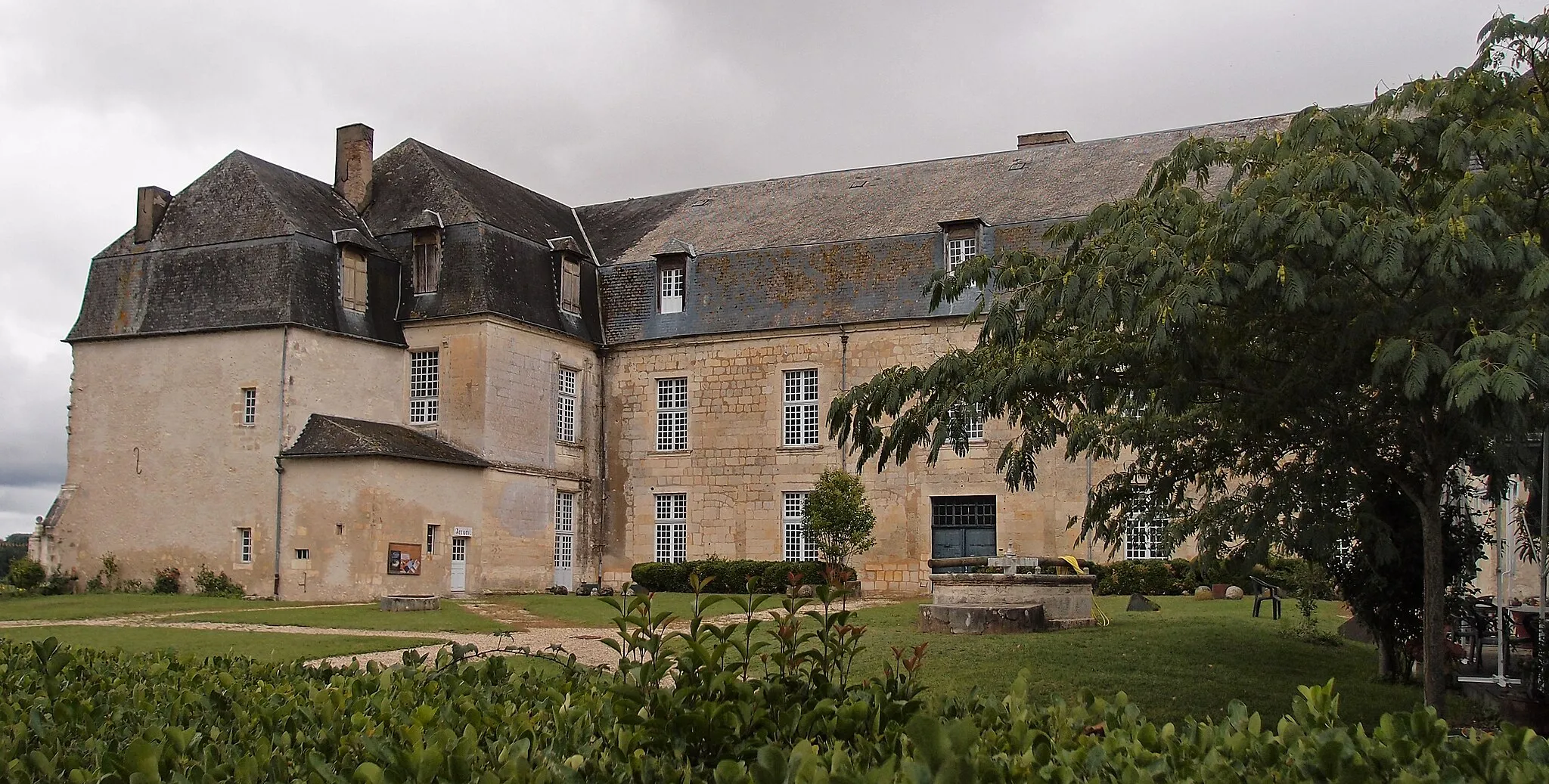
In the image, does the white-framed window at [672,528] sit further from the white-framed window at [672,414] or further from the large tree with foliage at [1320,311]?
the large tree with foliage at [1320,311]

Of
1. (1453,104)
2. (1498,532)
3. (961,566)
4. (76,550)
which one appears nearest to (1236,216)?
(1453,104)

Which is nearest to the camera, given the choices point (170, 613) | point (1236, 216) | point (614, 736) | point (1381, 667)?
point (614, 736)

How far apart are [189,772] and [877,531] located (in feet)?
79.6

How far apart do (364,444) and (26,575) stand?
751 centimetres

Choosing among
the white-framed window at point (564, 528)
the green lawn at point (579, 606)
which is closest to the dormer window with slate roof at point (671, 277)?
the white-framed window at point (564, 528)

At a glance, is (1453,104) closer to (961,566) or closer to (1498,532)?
(1498,532)

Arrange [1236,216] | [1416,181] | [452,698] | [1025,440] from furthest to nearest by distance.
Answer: [1025,440] → [1416,181] → [1236,216] → [452,698]

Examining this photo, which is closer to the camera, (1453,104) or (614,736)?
(614,736)

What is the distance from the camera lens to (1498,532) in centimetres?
1009

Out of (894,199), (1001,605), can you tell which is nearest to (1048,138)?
(894,199)

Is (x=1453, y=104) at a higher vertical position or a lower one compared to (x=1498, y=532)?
higher

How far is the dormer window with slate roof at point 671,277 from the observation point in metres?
28.9

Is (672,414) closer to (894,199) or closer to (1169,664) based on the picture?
(894,199)

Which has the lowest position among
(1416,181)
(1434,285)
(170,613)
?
(170,613)
